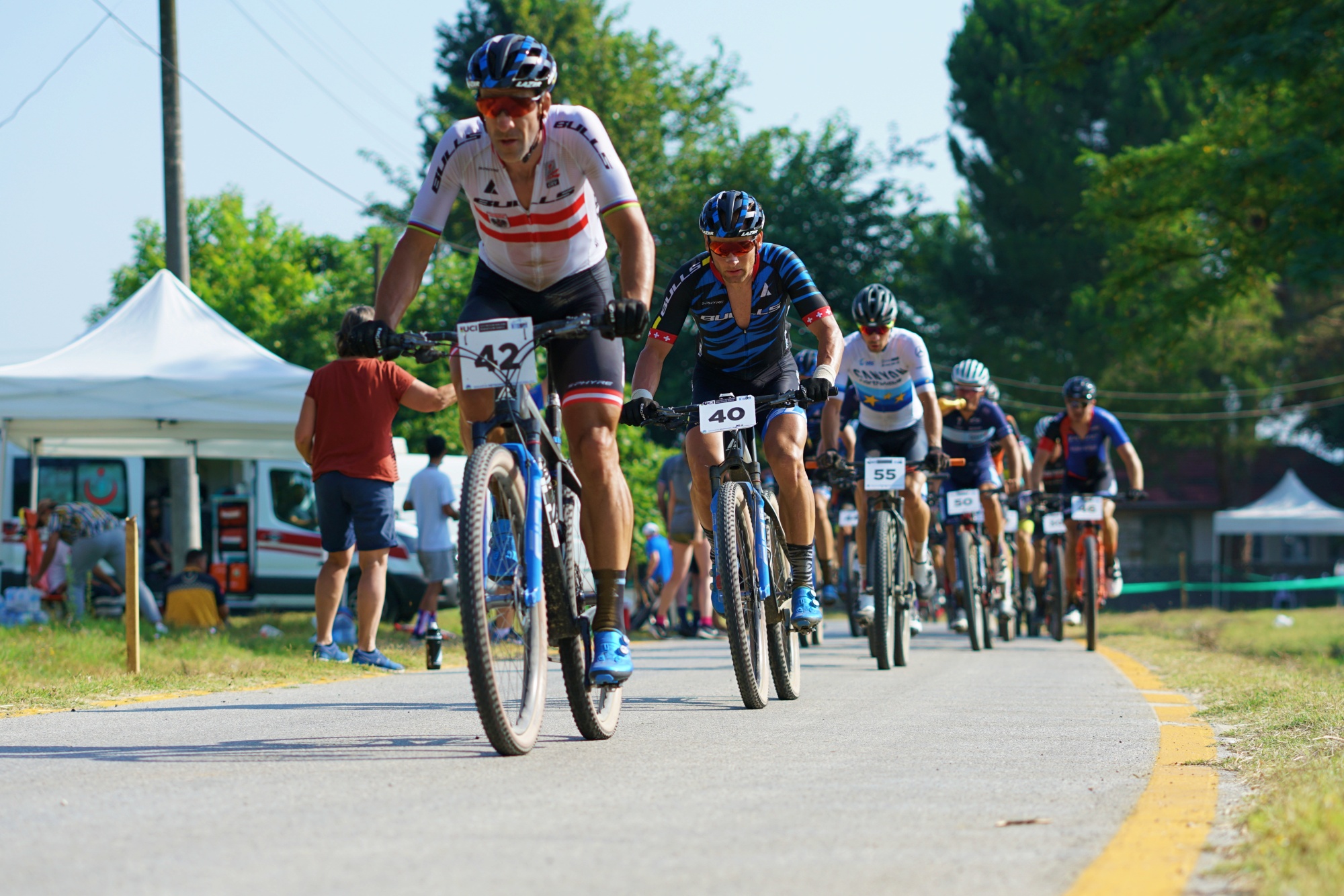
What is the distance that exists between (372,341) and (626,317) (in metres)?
0.79

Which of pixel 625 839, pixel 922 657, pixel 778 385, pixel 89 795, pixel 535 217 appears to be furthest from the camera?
pixel 922 657

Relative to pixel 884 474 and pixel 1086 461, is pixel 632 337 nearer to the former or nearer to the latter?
pixel 884 474

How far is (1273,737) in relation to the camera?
213 inches

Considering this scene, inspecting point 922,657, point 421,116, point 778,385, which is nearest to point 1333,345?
point 421,116

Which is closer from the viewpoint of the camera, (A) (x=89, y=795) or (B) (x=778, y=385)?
(A) (x=89, y=795)

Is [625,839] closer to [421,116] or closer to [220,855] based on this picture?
[220,855]

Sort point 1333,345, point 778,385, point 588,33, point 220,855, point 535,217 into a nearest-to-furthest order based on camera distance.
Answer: point 220,855, point 535,217, point 778,385, point 588,33, point 1333,345

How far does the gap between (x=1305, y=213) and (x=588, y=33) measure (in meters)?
29.6

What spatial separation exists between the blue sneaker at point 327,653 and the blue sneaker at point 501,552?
4924mm

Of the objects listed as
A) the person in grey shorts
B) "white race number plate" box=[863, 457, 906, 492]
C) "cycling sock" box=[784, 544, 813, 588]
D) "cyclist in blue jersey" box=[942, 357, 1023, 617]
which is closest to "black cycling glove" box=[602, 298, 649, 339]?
"cycling sock" box=[784, 544, 813, 588]

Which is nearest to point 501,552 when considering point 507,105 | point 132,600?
point 507,105

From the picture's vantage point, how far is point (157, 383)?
40.3 ft

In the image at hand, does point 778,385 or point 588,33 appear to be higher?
point 588,33

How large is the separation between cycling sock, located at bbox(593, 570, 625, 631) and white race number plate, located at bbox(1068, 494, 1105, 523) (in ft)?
30.3
